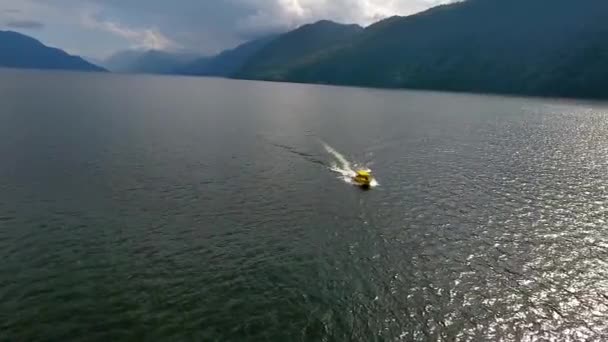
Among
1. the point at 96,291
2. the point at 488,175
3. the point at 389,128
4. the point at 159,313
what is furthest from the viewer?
the point at 389,128

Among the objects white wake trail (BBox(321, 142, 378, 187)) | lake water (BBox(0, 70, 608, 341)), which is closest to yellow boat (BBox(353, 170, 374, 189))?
white wake trail (BBox(321, 142, 378, 187))

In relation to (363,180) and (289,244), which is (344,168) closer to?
(363,180)

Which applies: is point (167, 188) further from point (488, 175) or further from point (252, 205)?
point (488, 175)

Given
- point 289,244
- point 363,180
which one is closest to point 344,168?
point 363,180

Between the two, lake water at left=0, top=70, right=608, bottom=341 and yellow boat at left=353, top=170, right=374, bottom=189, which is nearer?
lake water at left=0, top=70, right=608, bottom=341

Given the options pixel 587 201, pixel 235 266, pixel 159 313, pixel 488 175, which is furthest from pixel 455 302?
pixel 488 175

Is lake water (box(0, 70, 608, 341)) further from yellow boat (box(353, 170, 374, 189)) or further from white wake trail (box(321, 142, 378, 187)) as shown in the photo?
yellow boat (box(353, 170, 374, 189))

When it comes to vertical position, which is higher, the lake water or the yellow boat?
the yellow boat

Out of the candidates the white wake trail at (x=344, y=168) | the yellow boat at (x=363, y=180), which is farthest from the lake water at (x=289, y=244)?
the yellow boat at (x=363, y=180)

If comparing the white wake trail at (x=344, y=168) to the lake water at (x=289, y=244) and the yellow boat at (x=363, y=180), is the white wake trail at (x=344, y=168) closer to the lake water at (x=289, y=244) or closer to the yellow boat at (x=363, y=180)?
the lake water at (x=289, y=244)

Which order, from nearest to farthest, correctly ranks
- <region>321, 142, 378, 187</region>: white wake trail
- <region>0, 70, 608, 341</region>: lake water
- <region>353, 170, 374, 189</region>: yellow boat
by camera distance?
<region>0, 70, 608, 341</region>: lake water, <region>353, 170, 374, 189</region>: yellow boat, <region>321, 142, 378, 187</region>: white wake trail
